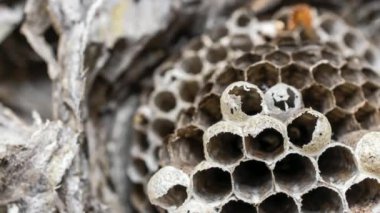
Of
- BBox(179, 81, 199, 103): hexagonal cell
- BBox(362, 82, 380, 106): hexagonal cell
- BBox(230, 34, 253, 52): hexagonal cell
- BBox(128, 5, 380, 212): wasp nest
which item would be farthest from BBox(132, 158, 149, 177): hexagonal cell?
BBox(362, 82, 380, 106): hexagonal cell

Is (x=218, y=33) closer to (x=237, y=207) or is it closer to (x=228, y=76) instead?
(x=228, y=76)

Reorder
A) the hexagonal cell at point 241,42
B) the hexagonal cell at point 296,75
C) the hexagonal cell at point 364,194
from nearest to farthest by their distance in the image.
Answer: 1. the hexagonal cell at point 364,194
2. the hexagonal cell at point 296,75
3. the hexagonal cell at point 241,42

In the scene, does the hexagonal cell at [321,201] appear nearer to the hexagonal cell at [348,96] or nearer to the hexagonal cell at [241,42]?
the hexagonal cell at [348,96]

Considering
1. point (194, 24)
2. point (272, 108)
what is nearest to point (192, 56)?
point (194, 24)

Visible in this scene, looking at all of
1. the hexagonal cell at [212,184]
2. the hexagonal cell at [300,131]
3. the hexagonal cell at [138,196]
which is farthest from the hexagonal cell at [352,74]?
the hexagonal cell at [138,196]

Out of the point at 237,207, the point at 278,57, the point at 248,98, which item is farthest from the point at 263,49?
the point at 237,207

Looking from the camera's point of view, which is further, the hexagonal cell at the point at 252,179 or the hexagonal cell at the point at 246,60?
the hexagonal cell at the point at 246,60
